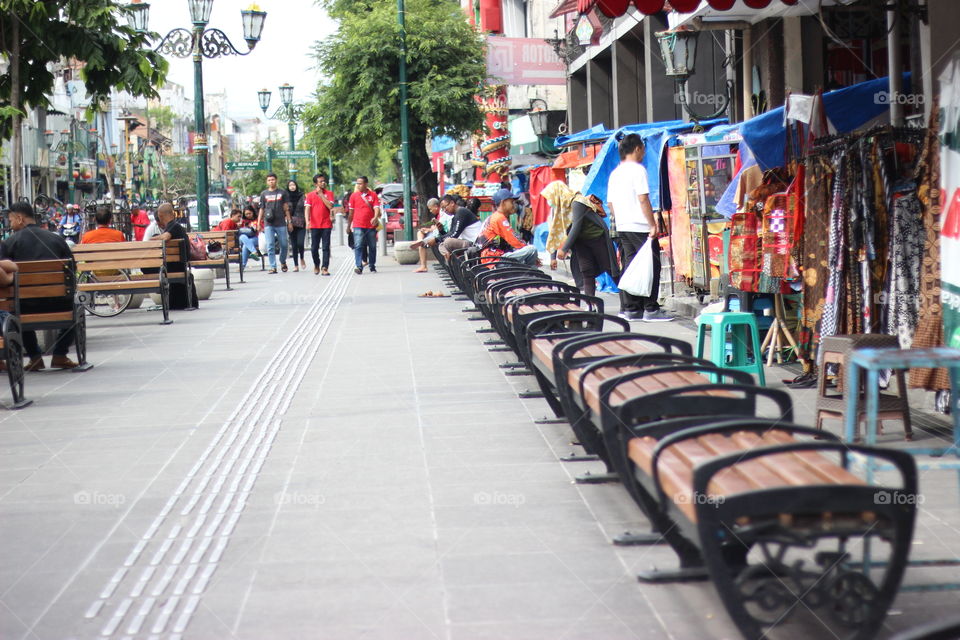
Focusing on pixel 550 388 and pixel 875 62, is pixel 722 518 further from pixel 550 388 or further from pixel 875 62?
pixel 875 62

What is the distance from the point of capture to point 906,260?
25.1ft

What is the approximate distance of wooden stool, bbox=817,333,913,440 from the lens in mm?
6848

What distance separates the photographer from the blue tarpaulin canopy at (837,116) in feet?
31.0

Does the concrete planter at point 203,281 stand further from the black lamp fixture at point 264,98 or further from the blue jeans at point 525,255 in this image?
the black lamp fixture at point 264,98

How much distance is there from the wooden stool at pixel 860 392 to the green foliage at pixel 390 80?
76.0ft

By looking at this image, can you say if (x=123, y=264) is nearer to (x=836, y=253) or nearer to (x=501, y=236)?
(x=501, y=236)

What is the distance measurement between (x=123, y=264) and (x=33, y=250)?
4.17 m

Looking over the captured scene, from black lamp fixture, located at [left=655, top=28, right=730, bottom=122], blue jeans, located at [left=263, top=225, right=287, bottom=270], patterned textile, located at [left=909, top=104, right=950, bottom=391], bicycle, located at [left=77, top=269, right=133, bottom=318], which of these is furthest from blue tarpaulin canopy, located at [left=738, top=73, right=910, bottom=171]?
blue jeans, located at [left=263, top=225, right=287, bottom=270]

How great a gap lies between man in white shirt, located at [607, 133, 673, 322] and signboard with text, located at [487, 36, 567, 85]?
10018 millimetres

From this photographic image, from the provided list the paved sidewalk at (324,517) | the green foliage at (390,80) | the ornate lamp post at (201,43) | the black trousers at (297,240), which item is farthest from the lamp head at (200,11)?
the paved sidewalk at (324,517)

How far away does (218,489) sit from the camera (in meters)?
6.37

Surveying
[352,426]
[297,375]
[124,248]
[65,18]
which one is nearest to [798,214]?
[352,426]

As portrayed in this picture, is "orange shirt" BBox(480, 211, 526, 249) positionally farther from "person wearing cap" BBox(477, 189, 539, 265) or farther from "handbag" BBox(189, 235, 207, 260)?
"handbag" BBox(189, 235, 207, 260)

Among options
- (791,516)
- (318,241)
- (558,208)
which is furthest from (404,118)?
(791,516)
